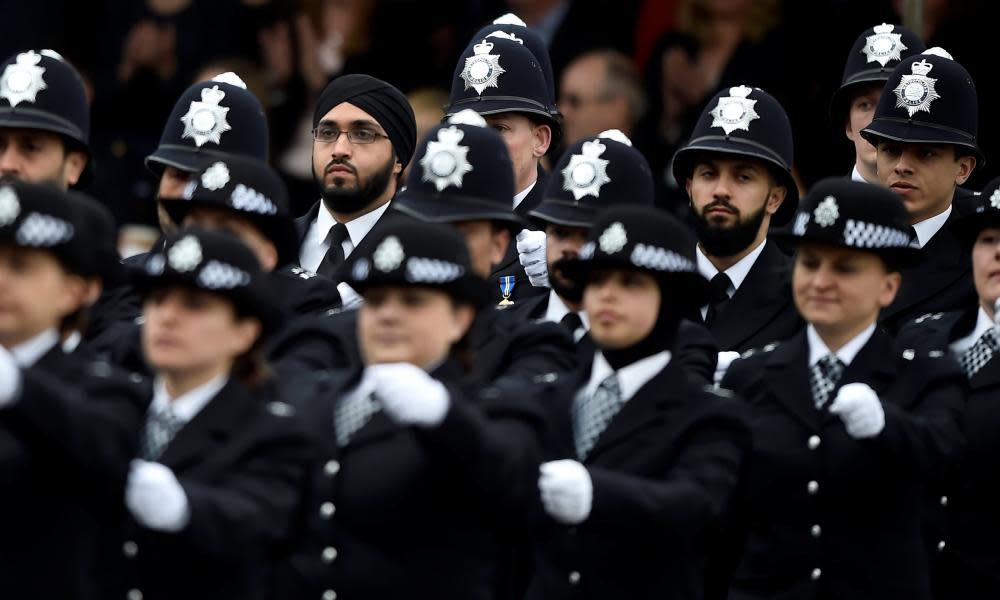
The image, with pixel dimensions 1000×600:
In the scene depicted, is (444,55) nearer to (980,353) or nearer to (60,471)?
(980,353)

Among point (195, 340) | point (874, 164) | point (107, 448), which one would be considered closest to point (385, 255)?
point (195, 340)

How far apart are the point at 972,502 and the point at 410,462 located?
8.31ft

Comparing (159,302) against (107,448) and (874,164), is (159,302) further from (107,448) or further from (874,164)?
(874,164)

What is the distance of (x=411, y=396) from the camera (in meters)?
6.82

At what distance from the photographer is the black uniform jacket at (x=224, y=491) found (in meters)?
7.13

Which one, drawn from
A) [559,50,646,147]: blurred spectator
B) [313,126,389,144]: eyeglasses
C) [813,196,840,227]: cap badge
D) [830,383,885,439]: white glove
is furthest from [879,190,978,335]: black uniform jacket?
[559,50,646,147]: blurred spectator

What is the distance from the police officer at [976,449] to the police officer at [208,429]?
273 cm

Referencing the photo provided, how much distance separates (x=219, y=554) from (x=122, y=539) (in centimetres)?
41

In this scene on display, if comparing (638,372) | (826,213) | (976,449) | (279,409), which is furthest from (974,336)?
(279,409)

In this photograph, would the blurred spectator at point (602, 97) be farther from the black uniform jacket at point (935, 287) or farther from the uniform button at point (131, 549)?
the uniform button at point (131, 549)

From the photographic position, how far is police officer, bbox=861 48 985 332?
10.1 meters

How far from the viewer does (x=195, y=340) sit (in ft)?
23.5

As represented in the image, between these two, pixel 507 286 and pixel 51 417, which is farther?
pixel 507 286

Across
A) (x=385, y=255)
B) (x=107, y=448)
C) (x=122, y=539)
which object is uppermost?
(x=385, y=255)
